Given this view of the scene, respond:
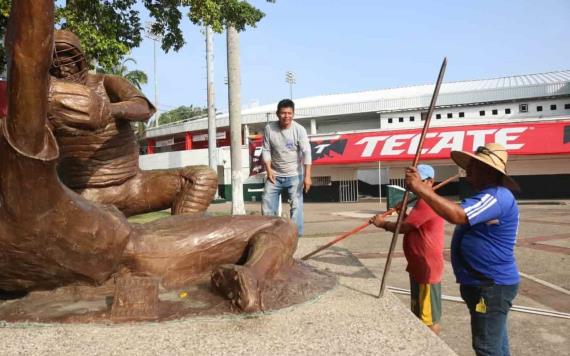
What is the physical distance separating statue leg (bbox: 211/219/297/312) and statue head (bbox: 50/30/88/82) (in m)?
1.43

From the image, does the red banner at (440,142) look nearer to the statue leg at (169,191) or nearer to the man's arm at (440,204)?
the statue leg at (169,191)

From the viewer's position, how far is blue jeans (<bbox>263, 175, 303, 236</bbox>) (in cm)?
465

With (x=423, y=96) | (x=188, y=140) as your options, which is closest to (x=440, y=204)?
(x=423, y=96)

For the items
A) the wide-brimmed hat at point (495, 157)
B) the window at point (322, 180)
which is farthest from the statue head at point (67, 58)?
the window at point (322, 180)

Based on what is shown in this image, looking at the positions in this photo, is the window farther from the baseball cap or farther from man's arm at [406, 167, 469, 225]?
man's arm at [406, 167, 469, 225]

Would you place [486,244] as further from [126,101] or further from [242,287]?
[126,101]

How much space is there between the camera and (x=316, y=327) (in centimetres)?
211

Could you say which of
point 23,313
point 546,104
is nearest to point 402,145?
point 546,104

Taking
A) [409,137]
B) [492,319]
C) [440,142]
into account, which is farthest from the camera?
[409,137]

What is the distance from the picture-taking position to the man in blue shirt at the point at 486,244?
228cm

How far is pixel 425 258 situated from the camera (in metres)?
3.12

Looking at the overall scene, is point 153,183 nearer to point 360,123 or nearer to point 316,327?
point 316,327

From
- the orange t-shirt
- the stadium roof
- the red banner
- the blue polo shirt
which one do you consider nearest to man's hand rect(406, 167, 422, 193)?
the blue polo shirt

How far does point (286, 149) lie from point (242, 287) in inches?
107
